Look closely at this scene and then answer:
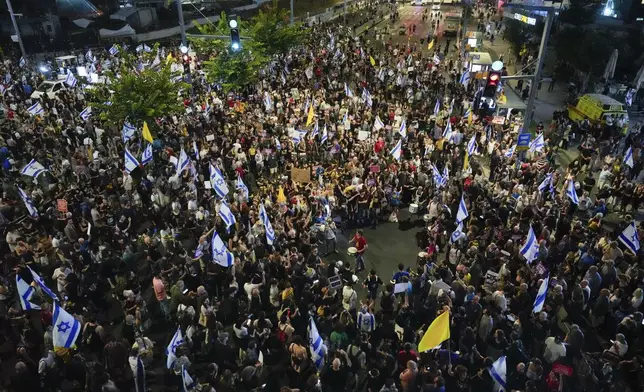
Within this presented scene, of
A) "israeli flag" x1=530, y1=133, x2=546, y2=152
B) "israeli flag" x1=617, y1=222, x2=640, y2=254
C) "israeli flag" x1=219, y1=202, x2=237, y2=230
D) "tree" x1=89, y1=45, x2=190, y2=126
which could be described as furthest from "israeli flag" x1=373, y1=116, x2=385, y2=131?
"israeli flag" x1=617, y1=222, x2=640, y2=254

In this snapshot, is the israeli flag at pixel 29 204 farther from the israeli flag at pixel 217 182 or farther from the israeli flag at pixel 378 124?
the israeli flag at pixel 378 124

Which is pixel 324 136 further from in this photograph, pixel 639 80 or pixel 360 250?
pixel 639 80

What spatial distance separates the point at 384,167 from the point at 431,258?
647cm

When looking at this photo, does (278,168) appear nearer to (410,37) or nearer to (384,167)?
(384,167)

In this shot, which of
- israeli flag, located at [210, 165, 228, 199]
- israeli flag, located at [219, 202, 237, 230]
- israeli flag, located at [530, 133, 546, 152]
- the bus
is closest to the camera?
israeli flag, located at [219, 202, 237, 230]

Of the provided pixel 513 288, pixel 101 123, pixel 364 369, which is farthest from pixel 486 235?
pixel 101 123

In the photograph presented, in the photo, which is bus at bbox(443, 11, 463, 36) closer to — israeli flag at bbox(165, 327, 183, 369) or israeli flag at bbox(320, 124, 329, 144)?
israeli flag at bbox(320, 124, 329, 144)

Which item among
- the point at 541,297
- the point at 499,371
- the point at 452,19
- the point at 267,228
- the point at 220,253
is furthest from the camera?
the point at 452,19

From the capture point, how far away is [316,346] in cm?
943

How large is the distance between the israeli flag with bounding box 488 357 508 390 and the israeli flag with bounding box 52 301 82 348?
8.31 metres

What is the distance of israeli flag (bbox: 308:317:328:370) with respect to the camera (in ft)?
30.6

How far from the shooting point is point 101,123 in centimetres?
2383

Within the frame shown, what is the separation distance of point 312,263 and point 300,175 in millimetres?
5129

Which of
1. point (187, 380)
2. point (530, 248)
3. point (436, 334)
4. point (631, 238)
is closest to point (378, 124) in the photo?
point (530, 248)
